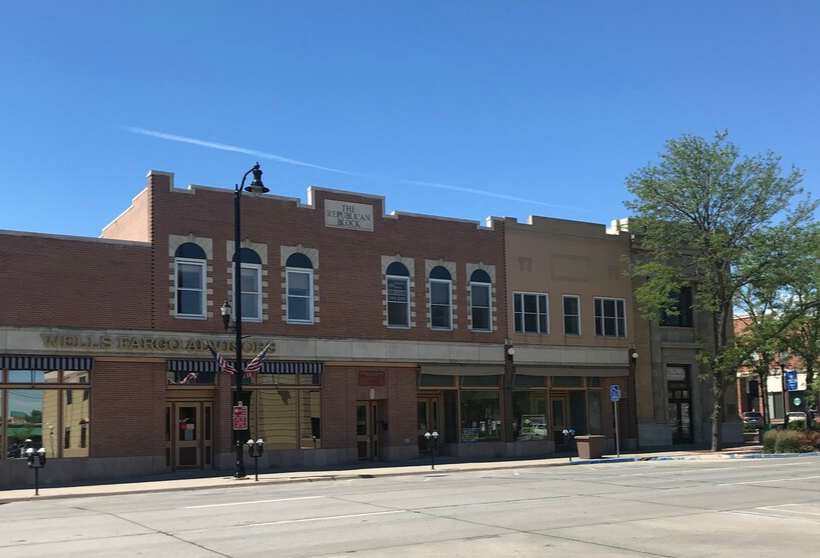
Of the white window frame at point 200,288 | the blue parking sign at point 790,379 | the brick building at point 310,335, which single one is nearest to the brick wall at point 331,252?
the brick building at point 310,335

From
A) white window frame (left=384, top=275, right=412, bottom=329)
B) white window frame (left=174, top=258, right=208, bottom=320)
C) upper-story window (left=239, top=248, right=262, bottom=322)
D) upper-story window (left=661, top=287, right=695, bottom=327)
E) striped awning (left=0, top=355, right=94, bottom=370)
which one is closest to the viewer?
striped awning (left=0, top=355, right=94, bottom=370)

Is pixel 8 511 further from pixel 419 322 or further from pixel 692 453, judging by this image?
pixel 692 453

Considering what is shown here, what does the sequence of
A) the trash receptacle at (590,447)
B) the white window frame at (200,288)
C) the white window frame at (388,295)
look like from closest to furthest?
1. the white window frame at (200,288)
2. the trash receptacle at (590,447)
3. the white window frame at (388,295)

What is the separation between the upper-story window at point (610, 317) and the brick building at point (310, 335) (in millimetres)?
86

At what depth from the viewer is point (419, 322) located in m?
35.6

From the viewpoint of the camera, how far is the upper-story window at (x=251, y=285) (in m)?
31.9

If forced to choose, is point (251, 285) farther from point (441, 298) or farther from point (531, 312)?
point (531, 312)

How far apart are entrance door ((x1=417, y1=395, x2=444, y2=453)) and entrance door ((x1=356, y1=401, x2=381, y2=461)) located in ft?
6.83

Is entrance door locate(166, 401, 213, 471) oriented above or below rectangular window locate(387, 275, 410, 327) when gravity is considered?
below

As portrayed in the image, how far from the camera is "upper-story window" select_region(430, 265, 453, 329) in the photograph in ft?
119

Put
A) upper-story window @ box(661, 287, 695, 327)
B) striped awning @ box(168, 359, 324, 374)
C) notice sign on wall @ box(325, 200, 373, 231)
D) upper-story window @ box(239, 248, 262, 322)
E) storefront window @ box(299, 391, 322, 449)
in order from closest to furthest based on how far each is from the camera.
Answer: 1. striped awning @ box(168, 359, 324, 374)
2. upper-story window @ box(239, 248, 262, 322)
3. storefront window @ box(299, 391, 322, 449)
4. notice sign on wall @ box(325, 200, 373, 231)
5. upper-story window @ box(661, 287, 695, 327)

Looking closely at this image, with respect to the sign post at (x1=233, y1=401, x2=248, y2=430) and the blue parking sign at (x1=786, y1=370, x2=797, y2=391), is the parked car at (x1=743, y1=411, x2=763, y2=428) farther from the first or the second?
the sign post at (x1=233, y1=401, x2=248, y2=430)

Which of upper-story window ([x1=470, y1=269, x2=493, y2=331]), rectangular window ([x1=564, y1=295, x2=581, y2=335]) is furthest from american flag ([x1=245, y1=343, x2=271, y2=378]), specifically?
rectangular window ([x1=564, y1=295, x2=581, y2=335])

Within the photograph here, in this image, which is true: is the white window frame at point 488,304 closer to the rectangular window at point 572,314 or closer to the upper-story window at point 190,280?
the rectangular window at point 572,314
